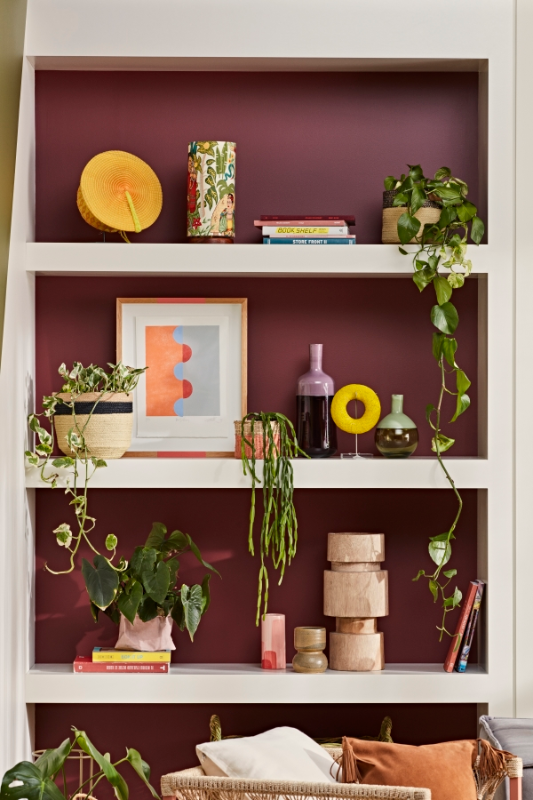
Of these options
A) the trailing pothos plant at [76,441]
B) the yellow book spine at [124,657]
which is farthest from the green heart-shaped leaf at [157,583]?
the yellow book spine at [124,657]

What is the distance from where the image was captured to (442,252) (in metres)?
2.49

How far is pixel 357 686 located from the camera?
8.26 ft

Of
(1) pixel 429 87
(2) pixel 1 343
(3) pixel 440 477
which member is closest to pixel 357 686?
(3) pixel 440 477

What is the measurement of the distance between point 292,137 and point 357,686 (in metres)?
1.69

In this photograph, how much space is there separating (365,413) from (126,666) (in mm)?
1036

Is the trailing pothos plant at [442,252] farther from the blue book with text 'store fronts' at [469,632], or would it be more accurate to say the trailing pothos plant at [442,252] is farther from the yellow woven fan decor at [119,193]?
the yellow woven fan decor at [119,193]

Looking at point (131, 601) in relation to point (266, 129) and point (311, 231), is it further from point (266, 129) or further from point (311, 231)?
point (266, 129)

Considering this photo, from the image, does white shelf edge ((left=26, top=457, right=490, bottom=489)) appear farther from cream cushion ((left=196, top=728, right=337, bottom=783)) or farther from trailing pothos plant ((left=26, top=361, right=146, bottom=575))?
cream cushion ((left=196, top=728, right=337, bottom=783))

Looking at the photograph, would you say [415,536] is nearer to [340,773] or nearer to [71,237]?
[340,773]

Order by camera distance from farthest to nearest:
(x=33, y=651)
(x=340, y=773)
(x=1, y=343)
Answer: (x=33, y=651) → (x=1, y=343) → (x=340, y=773)

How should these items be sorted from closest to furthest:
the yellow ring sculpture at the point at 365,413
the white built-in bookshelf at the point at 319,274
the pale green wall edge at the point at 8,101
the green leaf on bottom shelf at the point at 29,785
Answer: the green leaf on bottom shelf at the point at 29,785 < the pale green wall edge at the point at 8,101 < the white built-in bookshelf at the point at 319,274 < the yellow ring sculpture at the point at 365,413

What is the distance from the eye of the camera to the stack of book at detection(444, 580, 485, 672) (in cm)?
255

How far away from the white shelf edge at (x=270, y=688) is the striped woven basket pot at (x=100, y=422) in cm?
66

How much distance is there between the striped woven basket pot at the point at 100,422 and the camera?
8.21 feet
